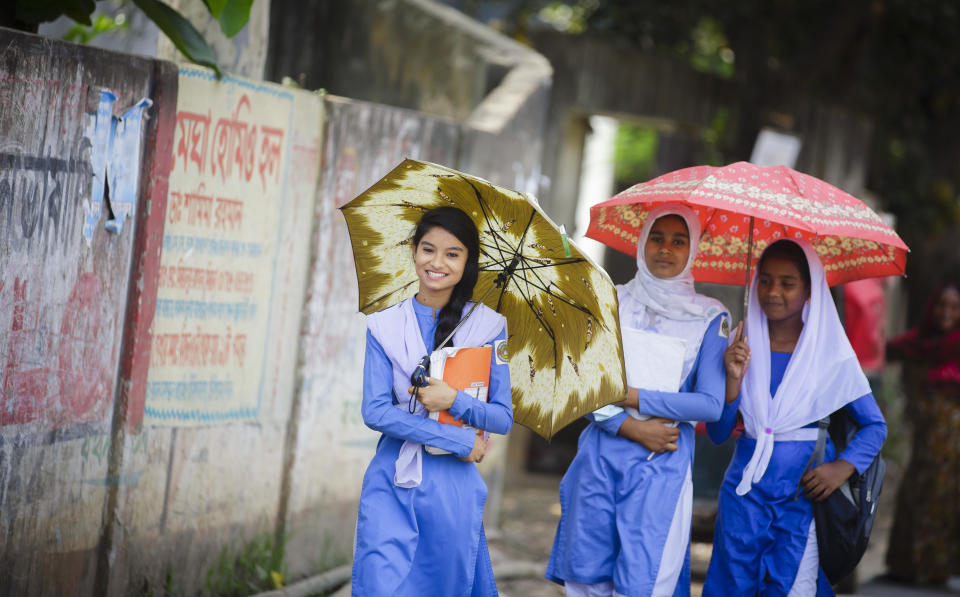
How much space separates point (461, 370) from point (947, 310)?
493 cm

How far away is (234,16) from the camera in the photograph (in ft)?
15.1

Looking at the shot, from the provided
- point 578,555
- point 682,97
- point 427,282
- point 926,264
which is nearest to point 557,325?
point 427,282

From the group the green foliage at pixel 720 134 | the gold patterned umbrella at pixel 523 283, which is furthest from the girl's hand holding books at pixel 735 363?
the green foliage at pixel 720 134

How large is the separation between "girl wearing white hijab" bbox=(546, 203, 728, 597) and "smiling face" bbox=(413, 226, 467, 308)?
84cm

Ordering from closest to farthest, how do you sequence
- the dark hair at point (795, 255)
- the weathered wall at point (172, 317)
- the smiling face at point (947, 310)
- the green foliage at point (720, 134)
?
the weathered wall at point (172, 317) < the dark hair at point (795, 255) < the smiling face at point (947, 310) < the green foliage at point (720, 134)

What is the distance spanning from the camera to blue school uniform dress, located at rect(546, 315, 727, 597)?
388 centimetres

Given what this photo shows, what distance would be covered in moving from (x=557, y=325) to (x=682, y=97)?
6.64 m

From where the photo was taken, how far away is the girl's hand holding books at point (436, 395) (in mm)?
3348

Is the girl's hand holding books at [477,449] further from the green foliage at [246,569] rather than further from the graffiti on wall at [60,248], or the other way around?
the green foliage at [246,569]

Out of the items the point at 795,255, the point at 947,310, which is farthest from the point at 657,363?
the point at 947,310

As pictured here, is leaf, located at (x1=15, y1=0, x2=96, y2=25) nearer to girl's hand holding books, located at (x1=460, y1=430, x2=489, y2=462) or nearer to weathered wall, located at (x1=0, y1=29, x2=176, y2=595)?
weathered wall, located at (x1=0, y1=29, x2=176, y2=595)

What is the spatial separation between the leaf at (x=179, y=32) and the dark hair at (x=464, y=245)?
5.15 ft

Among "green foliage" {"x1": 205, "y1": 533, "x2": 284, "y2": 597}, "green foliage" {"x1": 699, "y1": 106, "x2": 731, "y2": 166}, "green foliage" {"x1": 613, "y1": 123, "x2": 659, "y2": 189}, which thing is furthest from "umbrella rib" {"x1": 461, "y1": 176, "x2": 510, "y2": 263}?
"green foliage" {"x1": 613, "y1": 123, "x2": 659, "y2": 189}

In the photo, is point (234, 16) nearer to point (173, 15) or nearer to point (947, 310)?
point (173, 15)
